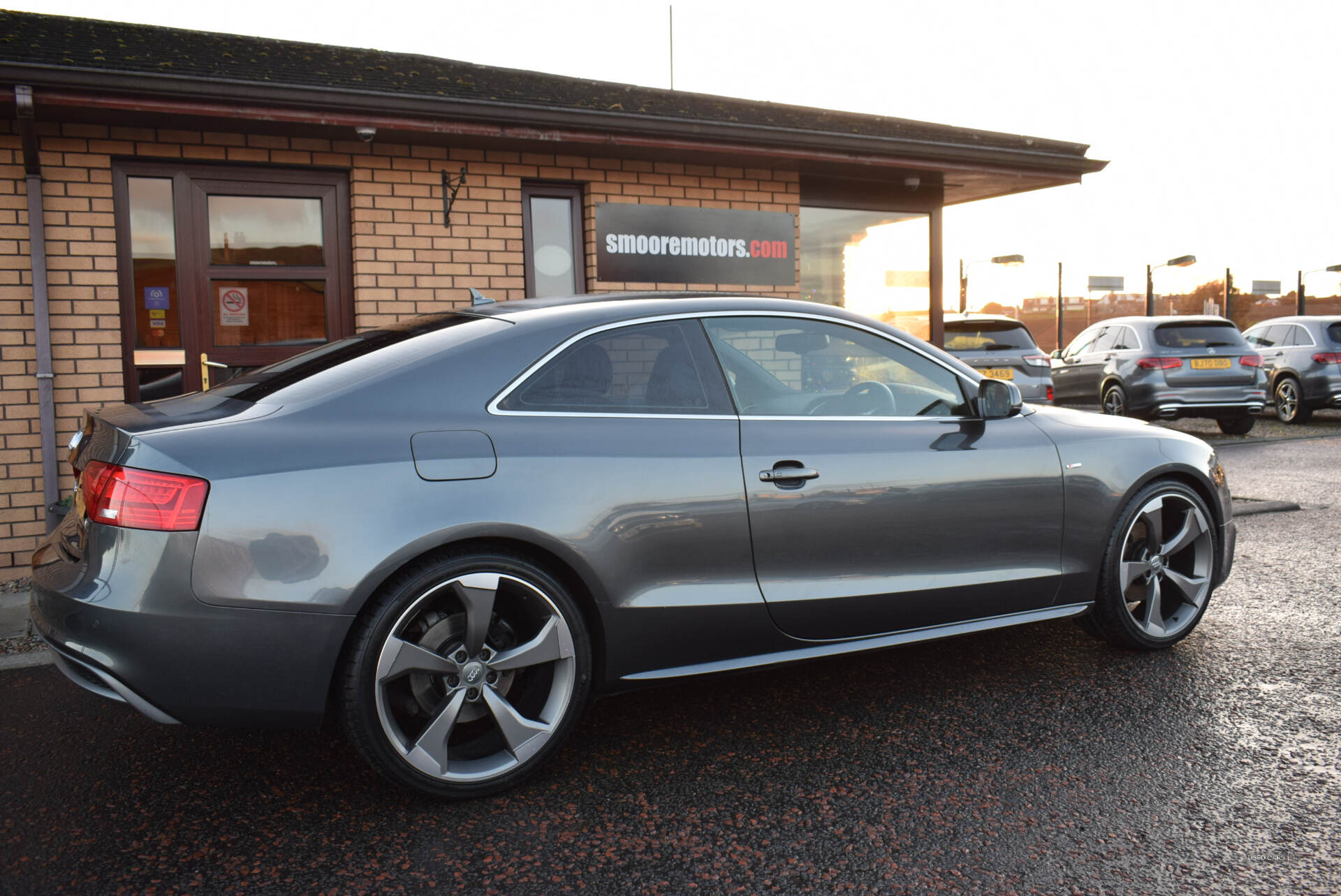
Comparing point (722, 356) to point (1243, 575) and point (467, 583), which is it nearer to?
point (467, 583)

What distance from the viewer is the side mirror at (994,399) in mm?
3836

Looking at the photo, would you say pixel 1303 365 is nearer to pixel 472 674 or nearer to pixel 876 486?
pixel 876 486

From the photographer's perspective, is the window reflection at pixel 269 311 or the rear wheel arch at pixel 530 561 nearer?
the rear wheel arch at pixel 530 561

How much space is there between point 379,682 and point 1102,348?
569 inches

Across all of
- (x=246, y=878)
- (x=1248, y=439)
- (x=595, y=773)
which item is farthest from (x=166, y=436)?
(x=1248, y=439)

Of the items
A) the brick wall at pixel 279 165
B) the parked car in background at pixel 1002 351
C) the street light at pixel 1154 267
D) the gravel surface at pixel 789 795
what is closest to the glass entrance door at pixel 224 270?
the brick wall at pixel 279 165

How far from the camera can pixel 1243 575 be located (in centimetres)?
566

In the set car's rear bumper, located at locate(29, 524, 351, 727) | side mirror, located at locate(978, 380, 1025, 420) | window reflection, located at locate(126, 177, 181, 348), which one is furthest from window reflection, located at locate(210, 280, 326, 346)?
side mirror, located at locate(978, 380, 1025, 420)

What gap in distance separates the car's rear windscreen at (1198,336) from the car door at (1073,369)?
4.85ft

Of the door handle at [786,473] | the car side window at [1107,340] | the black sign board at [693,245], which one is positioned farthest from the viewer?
the car side window at [1107,340]

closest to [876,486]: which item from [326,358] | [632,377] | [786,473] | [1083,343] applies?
[786,473]

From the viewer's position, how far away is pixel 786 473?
338 cm

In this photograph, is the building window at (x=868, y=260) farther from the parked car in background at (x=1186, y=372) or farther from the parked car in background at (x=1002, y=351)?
the parked car in background at (x=1186, y=372)

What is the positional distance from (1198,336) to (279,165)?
12.2 m
